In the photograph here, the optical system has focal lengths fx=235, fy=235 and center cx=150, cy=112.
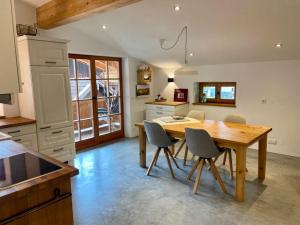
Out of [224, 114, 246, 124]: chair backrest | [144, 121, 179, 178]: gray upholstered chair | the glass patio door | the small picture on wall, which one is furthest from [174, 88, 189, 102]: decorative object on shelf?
[144, 121, 179, 178]: gray upholstered chair

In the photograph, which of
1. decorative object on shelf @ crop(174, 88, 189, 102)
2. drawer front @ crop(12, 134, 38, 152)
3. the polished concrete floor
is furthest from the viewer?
decorative object on shelf @ crop(174, 88, 189, 102)

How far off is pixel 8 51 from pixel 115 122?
408 centimetres

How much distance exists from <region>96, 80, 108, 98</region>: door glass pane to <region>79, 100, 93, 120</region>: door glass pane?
1.00 feet

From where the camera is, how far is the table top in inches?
107

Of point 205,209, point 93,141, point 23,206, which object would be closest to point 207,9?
point 205,209

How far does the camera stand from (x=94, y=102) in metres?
4.93

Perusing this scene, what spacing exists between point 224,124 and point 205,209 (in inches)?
56.0

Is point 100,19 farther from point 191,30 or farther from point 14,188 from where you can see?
point 14,188

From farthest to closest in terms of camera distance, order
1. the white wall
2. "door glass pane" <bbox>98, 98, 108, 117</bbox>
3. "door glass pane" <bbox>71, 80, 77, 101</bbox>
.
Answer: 1. "door glass pane" <bbox>98, 98, 108, 117</bbox>
2. "door glass pane" <bbox>71, 80, 77, 101</bbox>
3. the white wall

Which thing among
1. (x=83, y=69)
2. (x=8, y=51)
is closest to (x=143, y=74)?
(x=83, y=69)

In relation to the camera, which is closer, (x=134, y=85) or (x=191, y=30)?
(x=191, y=30)

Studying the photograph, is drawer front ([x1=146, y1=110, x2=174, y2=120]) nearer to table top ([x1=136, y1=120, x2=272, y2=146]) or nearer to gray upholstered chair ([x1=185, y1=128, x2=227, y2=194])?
table top ([x1=136, y1=120, x2=272, y2=146])

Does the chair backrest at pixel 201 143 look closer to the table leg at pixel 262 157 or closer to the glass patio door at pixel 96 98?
A: the table leg at pixel 262 157

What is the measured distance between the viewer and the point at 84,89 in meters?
4.73
